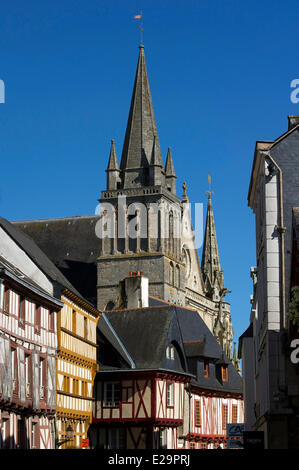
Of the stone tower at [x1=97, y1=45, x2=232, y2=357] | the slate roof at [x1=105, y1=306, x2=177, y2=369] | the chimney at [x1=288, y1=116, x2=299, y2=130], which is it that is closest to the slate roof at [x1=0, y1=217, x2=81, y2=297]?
the slate roof at [x1=105, y1=306, x2=177, y2=369]

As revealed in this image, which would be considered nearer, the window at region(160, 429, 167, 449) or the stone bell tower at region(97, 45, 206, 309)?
the window at region(160, 429, 167, 449)

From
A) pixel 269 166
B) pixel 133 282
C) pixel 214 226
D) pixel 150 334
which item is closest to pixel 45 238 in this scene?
pixel 214 226

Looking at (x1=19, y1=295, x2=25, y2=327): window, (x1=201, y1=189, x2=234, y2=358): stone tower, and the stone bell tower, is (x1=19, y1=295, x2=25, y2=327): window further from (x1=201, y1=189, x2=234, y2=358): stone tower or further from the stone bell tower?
(x1=201, y1=189, x2=234, y2=358): stone tower

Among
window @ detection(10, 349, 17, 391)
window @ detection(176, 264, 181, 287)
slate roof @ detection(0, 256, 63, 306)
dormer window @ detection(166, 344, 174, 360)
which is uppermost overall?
window @ detection(176, 264, 181, 287)

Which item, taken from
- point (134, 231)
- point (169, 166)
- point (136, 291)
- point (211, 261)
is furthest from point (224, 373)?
point (211, 261)

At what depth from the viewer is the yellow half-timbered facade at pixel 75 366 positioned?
34.6 metres

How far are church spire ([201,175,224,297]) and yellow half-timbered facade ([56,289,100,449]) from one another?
56.0 m

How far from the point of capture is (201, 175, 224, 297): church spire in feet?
318

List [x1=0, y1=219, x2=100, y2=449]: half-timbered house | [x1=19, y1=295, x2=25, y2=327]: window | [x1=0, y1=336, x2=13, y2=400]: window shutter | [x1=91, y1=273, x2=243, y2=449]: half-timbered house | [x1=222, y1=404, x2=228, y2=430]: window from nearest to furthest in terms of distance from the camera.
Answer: [x1=0, y1=336, x2=13, y2=400]: window shutter → [x1=0, y1=219, x2=100, y2=449]: half-timbered house → [x1=19, y1=295, x2=25, y2=327]: window → [x1=91, y1=273, x2=243, y2=449]: half-timbered house → [x1=222, y1=404, x2=228, y2=430]: window

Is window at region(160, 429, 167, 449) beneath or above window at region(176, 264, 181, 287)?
beneath

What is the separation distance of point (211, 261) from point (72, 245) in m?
22.7

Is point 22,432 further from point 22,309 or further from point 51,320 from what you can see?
point 51,320

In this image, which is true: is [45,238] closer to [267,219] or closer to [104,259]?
[104,259]

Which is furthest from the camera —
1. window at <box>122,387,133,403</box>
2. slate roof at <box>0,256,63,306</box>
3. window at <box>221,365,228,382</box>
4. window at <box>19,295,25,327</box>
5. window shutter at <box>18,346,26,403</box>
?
window at <box>221,365,228,382</box>
